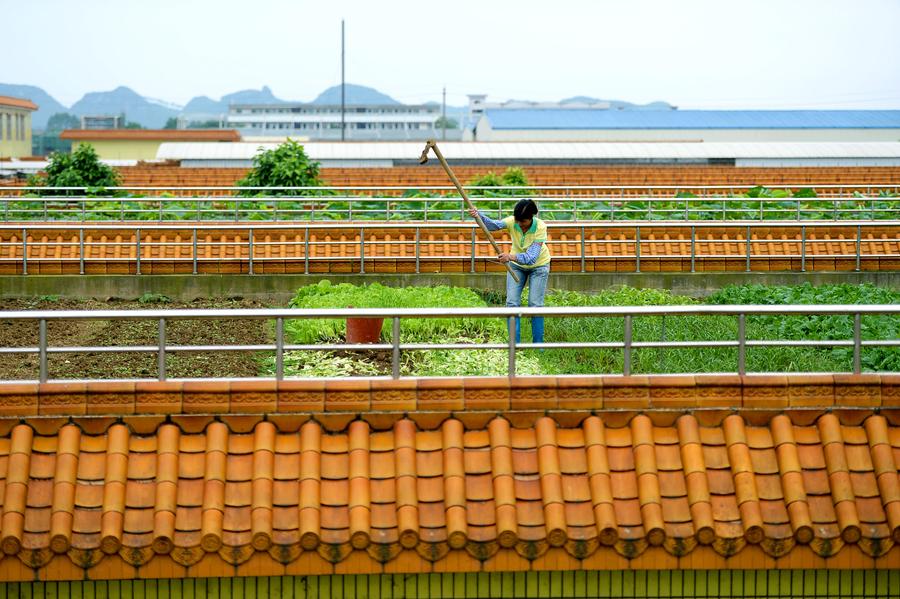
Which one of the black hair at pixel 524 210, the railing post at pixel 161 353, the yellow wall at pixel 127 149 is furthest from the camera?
the yellow wall at pixel 127 149

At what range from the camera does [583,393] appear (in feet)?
25.6

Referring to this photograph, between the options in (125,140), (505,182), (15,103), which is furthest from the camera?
(15,103)

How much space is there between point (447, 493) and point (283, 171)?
23898 mm

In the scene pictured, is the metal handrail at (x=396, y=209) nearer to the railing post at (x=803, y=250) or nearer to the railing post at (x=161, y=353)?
the railing post at (x=803, y=250)

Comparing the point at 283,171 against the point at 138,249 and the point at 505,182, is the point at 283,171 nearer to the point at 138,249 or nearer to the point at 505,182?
the point at 505,182

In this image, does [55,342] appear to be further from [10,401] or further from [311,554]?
[311,554]

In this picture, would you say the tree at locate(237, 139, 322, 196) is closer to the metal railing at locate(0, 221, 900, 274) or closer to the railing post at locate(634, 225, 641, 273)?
the metal railing at locate(0, 221, 900, 274)

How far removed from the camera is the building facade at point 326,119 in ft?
Result: 493

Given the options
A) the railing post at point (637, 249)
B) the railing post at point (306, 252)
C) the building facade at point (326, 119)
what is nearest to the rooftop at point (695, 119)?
the railing post at point (637, 249)

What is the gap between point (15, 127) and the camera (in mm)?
96312

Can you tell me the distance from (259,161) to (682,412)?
2482 cm

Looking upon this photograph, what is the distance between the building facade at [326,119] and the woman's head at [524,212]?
5289 inches

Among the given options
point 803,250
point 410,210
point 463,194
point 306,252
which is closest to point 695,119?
point 410,210

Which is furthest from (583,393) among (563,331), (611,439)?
(563,331)
